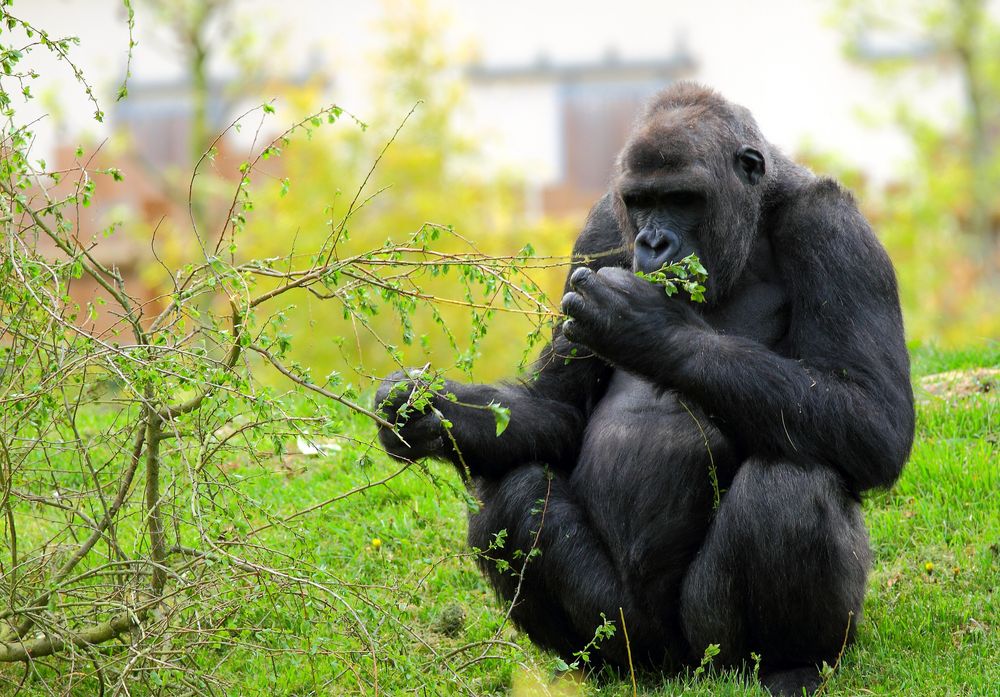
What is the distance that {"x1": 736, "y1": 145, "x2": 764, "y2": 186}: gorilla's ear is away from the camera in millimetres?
4977

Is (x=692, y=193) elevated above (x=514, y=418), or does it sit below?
above

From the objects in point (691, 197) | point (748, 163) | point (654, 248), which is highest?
point (748, 163)

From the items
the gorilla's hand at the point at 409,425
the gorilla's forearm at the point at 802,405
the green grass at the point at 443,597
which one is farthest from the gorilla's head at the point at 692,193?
the green grass at the point at 443,597

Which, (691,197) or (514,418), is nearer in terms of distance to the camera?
(691,197)

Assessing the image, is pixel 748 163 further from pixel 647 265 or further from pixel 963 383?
pixel 963 383

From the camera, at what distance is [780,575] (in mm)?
4375

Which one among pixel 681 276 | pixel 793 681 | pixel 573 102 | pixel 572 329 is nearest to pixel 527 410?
pixel 572 329

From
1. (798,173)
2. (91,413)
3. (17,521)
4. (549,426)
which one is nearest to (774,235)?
(798,173)

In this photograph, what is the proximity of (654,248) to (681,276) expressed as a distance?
341 millimetres

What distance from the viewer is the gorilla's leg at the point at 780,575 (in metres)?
4.35

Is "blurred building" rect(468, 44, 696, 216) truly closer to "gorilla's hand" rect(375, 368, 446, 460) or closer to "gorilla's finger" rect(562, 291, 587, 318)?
"gorilla's hand" rect(375, 368, 446, 460)

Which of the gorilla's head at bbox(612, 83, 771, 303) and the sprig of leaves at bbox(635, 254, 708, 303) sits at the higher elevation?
the gorilla's head at bbox(612, 83, 771, 303)

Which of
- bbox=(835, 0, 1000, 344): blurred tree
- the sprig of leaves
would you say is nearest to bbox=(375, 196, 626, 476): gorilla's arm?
the sprig of leaves

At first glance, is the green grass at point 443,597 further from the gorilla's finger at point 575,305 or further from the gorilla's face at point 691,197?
the gorilla's face at point 691,197
